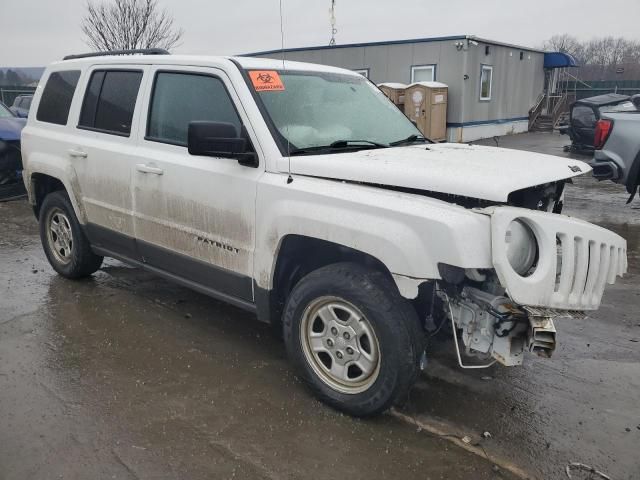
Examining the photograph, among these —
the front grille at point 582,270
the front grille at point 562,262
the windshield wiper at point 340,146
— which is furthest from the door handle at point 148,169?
the front grille at point 582,270

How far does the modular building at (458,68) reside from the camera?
60.0 ft

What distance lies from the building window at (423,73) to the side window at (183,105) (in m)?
16.1

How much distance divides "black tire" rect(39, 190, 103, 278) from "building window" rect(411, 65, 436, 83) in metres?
15.8

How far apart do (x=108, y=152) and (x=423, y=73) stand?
16328 mm

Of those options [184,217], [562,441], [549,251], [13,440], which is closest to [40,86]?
[184,217]

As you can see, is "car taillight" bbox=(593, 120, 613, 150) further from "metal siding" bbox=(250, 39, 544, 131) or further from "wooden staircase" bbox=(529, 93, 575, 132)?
"wooden staircase" bbox=(529, 93, 575, 132)

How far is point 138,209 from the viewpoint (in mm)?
4184

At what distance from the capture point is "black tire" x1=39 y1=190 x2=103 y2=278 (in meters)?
5.02

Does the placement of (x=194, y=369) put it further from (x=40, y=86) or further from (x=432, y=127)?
(x=432, y=127)

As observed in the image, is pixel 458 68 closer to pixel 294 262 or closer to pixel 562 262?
→ pixel 294 262

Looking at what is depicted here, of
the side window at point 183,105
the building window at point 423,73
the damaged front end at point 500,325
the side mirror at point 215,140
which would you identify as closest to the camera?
the damaged front end at point 500,325

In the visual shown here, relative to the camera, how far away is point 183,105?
3916 mm

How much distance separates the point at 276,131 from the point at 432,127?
14.9 metres

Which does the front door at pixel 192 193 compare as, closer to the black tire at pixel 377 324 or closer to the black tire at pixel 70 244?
the black tire at pixel 377 324
